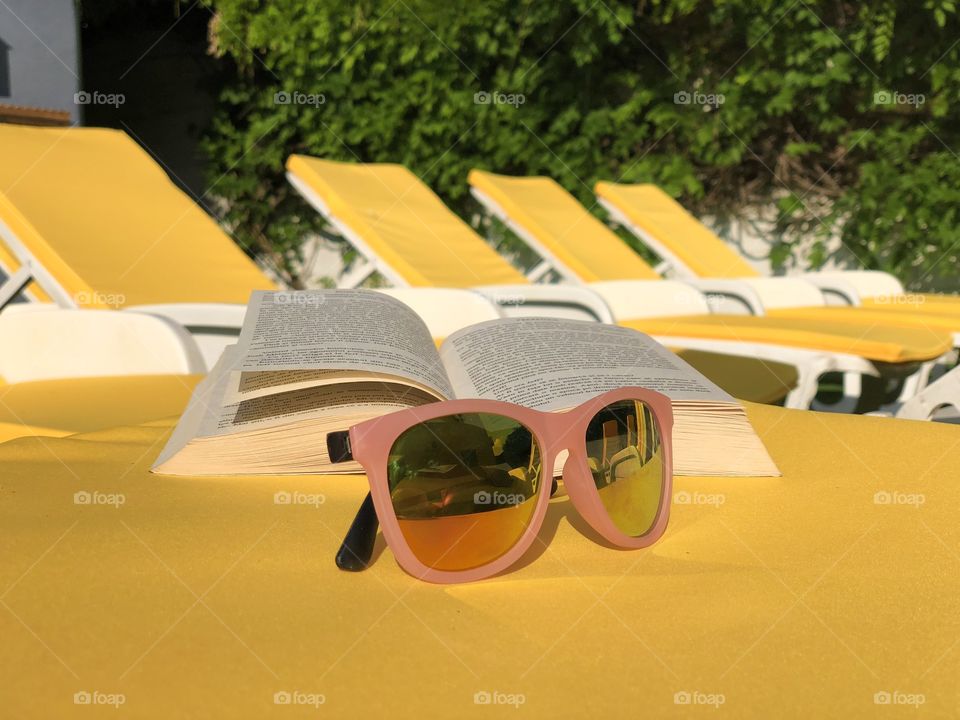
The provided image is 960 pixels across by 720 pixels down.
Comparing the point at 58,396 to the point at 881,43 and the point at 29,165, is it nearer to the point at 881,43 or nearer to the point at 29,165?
the point at 29,165

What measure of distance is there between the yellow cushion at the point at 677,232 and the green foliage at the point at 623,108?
1.13 m

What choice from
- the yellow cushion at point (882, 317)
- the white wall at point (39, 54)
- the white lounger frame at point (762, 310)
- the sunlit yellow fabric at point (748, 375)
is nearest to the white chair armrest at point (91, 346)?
the sunlit yellow fabric at point (748, 375)

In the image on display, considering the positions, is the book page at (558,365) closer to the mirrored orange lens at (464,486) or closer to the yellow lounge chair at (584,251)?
the mirrored orange lens at (464,486)

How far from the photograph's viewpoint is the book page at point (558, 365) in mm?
911

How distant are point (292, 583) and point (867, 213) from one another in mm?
5558

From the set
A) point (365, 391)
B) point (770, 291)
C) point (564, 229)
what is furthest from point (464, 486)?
point (564, 229)

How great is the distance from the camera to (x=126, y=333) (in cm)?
167

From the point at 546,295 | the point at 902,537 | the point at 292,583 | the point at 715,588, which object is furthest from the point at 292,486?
the point at 546,295

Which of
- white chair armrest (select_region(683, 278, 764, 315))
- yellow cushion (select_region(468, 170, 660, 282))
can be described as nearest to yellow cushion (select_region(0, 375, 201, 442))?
white chair armrest (select_region(683, 278, 764, 315))

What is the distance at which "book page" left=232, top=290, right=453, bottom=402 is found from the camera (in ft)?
2.89

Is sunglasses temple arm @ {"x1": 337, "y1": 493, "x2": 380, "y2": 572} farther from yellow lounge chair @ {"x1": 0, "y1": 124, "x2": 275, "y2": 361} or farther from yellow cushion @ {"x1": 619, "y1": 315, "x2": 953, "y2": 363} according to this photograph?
yellow cushion @ {"x1": 619, "y1": 315, "x2": 953, "y2": 363}

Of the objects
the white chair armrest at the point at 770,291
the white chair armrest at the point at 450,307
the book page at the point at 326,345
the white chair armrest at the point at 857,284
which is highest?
the book page at the point at 326,345

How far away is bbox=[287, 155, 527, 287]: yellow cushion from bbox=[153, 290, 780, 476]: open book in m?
2.12

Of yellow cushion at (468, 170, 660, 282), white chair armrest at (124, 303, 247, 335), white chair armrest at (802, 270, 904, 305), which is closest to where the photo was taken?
white chair armrest at (124, 303, 247, 335)
